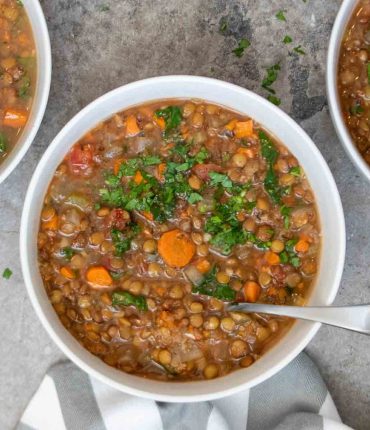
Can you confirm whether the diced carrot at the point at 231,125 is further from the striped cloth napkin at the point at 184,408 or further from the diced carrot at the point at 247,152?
the striped cloth napkin at the point at 184,408

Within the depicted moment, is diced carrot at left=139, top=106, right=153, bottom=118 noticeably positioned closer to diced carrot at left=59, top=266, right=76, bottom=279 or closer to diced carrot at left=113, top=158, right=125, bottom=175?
diced carrot at left=113, top=158, right=125, bottom=175

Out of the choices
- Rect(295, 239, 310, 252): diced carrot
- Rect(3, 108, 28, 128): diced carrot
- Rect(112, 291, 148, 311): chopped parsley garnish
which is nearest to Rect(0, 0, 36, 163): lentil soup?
Rect(3, 108, 28, 128): diced carrot

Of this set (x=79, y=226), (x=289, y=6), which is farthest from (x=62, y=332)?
(x=289, y=6)

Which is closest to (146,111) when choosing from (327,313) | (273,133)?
(273,133)

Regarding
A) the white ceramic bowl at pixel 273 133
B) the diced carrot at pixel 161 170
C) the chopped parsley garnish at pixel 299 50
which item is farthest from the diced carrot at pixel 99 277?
the chopped parsley garnish at pixel 299 50

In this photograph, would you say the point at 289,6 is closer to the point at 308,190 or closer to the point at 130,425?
the point at 308,190

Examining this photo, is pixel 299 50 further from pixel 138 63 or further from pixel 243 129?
pixel 138 63
